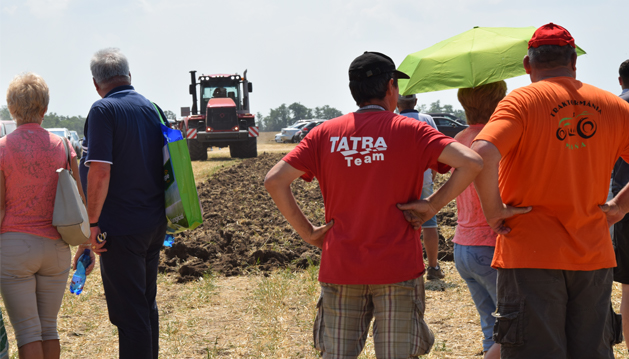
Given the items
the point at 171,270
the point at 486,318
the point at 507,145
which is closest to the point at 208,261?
the point at 171,270

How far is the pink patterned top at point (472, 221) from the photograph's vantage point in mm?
3055

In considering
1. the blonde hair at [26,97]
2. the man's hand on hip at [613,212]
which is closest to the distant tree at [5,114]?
the blonde hair at [26,97]

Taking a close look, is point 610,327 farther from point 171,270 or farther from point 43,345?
point 171,270

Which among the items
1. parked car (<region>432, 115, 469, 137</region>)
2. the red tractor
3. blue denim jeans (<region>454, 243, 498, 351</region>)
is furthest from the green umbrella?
parked car (<region>432, 115, 469, 137</region>)

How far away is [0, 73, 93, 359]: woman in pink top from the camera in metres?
3.20

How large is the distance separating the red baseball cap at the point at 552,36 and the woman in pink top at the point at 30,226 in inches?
102

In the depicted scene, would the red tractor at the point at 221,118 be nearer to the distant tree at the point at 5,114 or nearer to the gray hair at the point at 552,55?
the distant tree at the point at 5,114

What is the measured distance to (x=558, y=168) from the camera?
245cm

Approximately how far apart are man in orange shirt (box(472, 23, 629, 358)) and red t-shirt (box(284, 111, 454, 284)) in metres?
0.29

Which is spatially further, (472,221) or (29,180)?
(29,180)

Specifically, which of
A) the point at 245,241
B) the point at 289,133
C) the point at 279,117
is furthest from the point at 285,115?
the point at 245,241

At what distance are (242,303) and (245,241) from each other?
245 cm

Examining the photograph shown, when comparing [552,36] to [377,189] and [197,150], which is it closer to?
[377,189]

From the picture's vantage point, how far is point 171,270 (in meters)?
A: 7.38
